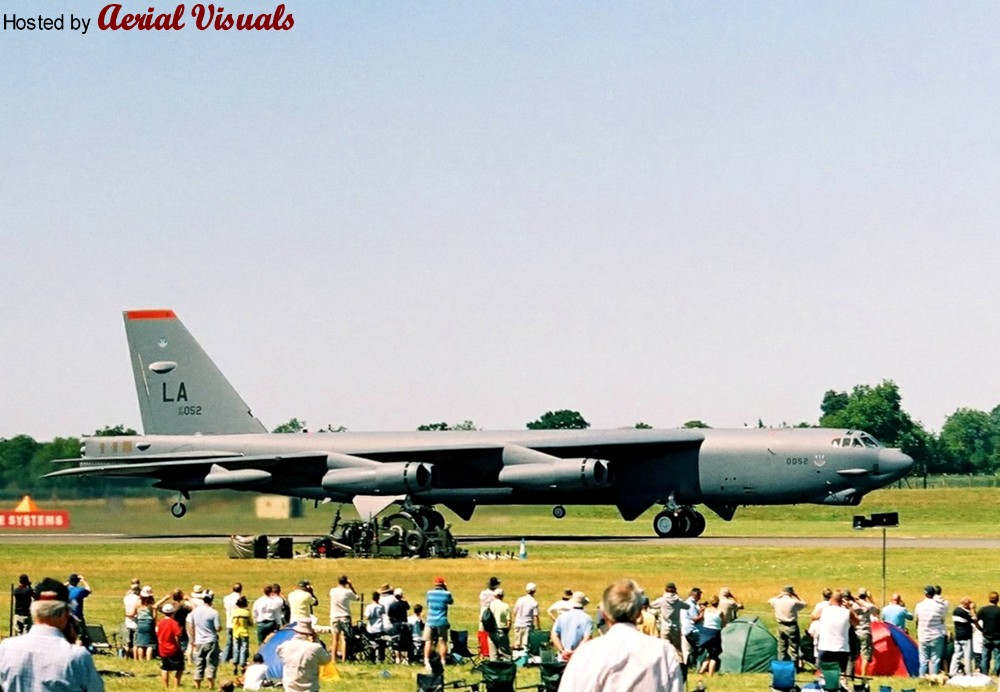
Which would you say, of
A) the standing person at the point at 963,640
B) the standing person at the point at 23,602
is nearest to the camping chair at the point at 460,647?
the standing person at the point at 23,602

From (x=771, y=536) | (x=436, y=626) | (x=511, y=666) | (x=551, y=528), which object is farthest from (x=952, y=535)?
(x=511, y=666)

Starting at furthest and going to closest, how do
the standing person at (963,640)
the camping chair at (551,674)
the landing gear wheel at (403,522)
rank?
the landing gear wheel at (403,522) → the standing person at (963,640) → the camping chair at (551,674)

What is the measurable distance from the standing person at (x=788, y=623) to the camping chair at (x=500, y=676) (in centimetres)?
619

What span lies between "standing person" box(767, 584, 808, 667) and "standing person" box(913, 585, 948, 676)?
1.65m

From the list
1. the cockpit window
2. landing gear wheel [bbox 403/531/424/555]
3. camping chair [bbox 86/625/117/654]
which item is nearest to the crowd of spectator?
camping chair [bbox 86/625/117/654]

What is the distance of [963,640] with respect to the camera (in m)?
22.8

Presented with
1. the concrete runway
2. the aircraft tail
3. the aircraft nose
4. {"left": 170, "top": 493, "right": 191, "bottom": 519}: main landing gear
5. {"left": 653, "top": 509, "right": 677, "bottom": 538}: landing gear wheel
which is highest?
the aircraft tail

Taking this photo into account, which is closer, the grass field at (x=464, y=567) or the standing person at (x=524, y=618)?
the standing person at (x=524, y=618)

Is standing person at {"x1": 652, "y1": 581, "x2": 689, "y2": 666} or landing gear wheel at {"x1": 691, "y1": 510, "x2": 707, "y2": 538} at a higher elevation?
landing gear wheel at {"x1": 691, "y1": 510, "x2": 707, "y2": 538}

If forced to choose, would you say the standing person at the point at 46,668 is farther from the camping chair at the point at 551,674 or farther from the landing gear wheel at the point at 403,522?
the landing gear wheel at the point at 403,522

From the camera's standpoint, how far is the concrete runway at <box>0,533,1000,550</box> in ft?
158

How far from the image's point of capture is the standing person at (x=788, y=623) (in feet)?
74.7

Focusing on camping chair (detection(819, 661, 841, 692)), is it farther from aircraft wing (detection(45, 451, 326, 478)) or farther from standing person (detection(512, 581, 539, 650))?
aircraft wing (detection(45, 451, 326, 478))

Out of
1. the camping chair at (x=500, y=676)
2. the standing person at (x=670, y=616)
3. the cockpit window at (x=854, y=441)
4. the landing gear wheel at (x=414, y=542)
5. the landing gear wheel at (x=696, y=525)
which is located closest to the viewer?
the camping chair at (x=500, y=676)
